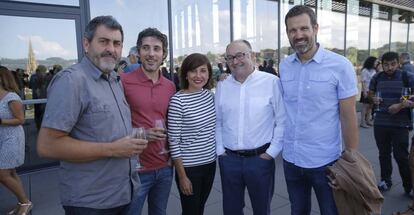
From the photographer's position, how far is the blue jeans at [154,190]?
100 inches

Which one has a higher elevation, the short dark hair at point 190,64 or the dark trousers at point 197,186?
the short dark hair at point 190,64

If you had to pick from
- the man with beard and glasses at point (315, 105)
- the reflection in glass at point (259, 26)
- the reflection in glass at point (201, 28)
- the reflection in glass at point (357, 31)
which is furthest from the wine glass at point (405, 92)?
Result: the reflection in glass at point (357, 31)

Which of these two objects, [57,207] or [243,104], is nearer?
[243,104]

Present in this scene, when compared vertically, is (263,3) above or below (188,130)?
above

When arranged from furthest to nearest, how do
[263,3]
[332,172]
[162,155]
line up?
[263,3], [162,155], [332,172]

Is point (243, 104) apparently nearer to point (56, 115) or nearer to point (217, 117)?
point (217, 117)

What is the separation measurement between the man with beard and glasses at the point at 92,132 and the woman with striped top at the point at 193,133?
1.86 ft

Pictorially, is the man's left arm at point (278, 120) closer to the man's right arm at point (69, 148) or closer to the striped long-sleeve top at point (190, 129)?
the striped long-sleeve top at point (190, 129)

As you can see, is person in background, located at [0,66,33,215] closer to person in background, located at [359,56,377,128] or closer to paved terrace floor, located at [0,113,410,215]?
A: paved terrace floor, located at [0,113,410,215]

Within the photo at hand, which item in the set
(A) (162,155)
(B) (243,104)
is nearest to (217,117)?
(B) (243,104)

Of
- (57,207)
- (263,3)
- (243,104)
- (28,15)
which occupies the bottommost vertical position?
(57,207)

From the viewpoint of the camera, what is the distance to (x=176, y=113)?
8.34 ft

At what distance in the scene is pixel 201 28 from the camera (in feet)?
28.0

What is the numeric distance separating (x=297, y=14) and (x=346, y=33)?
11.4 meters
